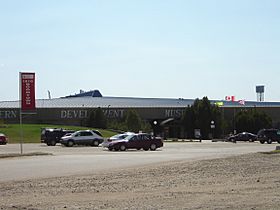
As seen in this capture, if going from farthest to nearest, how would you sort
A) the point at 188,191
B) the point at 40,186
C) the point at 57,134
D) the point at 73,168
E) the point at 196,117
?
the point at 196,117, the point at 57,134, the point at 73,168, the point at 40,186, the point at 188,191

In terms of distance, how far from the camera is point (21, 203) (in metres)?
13.4

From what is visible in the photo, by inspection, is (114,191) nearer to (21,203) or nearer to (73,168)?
(21,203)

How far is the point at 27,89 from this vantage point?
39219 millimetres

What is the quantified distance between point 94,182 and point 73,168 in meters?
6.80

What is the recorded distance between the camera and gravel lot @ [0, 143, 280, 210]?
1273cm

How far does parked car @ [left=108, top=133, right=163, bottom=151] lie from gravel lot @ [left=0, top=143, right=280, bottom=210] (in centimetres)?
2154

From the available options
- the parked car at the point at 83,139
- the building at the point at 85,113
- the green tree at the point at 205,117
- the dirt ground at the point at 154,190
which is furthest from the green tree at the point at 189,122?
the dirt ground at the point at 154,190

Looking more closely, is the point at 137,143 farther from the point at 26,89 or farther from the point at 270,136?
the point at 270,136

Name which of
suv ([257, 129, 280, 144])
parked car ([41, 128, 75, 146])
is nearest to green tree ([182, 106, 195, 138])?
suv ([257, 129, 280, 144])

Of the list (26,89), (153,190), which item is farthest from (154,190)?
(26,89)

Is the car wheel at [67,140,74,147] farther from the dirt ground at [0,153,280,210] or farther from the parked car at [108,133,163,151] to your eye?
the dirt ground at [0,153,280,210]

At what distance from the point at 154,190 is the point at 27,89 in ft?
81.6

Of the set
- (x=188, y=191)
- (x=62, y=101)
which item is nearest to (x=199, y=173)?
(x=188, y=191)

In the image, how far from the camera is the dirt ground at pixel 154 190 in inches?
501
